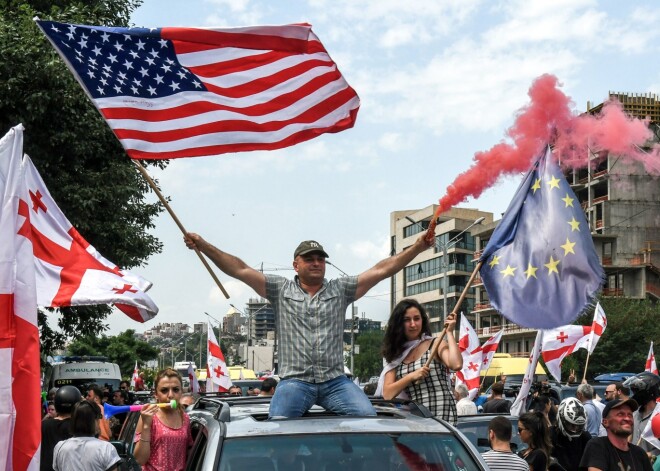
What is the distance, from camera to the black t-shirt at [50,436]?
8470mm

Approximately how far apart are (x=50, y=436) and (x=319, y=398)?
337 centimetres

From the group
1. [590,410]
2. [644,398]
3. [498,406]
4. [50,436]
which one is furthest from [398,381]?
[498,406]

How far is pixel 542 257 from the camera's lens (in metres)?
8.78

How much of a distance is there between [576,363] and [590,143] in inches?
2058

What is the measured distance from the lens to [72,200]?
68.5 ft

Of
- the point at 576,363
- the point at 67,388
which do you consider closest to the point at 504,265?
the point at 67,388

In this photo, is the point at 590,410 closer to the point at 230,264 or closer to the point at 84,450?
the point at 230,264

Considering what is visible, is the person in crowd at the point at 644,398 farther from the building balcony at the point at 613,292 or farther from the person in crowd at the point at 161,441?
the building balcony at the point at 613,292

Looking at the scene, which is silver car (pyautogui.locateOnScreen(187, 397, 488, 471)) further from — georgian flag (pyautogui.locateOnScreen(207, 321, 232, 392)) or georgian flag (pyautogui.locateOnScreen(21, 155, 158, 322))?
georgian flag (pyautogui.locateOnScreen(207, 321, 232, 392))

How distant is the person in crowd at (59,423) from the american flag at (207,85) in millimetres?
1903

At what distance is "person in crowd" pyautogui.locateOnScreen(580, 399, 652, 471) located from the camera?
673 cm

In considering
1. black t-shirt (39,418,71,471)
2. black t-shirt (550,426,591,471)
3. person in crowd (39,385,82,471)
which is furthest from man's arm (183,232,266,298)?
black t-shirt (550,426,591,471)

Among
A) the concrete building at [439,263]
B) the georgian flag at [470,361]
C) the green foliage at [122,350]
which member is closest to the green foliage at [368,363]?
the concrete building at [439,263]

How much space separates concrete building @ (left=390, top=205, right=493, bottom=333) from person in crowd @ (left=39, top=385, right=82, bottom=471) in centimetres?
8493
